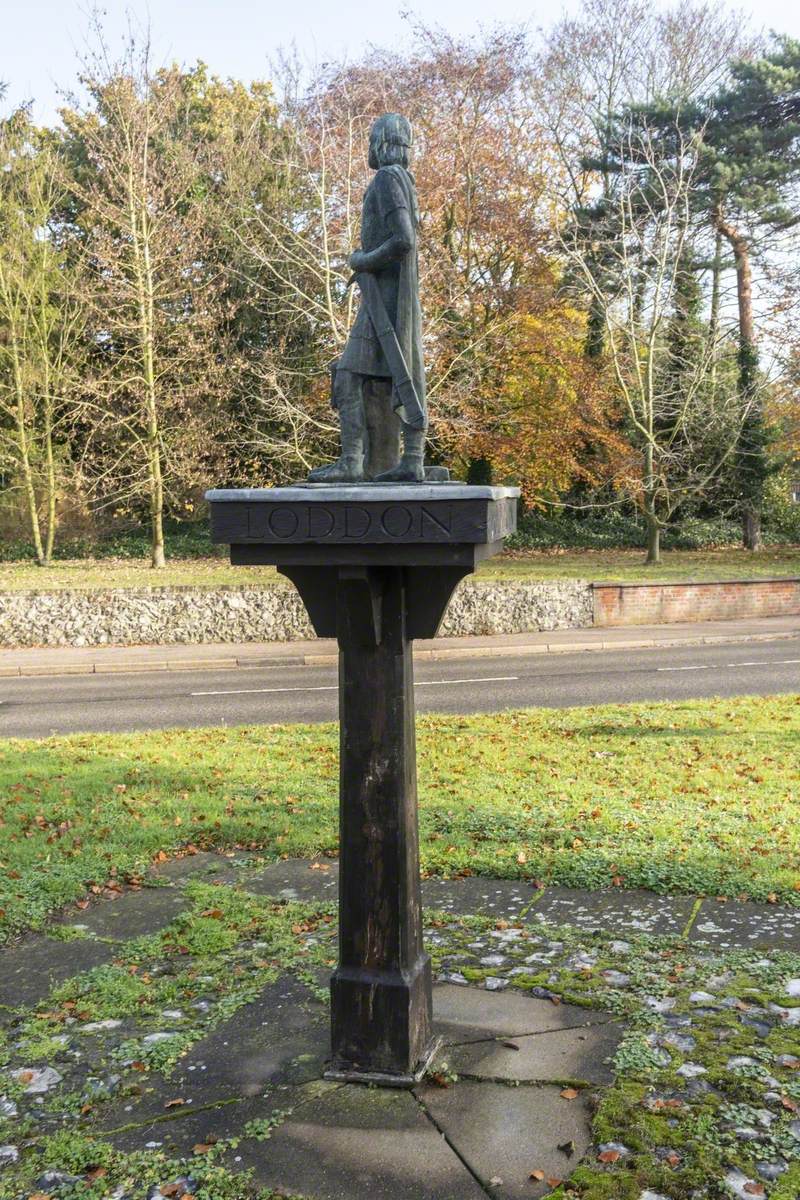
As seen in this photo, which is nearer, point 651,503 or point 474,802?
point 474,802

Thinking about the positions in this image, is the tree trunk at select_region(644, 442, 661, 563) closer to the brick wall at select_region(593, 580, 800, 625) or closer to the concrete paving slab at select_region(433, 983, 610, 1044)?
the brick wall at select_region(593, 580, 800, 625)

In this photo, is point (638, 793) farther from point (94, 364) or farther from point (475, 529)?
point (94, 364)

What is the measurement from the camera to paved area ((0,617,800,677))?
19.8 m

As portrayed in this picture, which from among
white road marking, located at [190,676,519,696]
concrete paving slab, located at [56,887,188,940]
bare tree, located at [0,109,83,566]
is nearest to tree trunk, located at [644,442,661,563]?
white road marking, located at [190,676,519,696]

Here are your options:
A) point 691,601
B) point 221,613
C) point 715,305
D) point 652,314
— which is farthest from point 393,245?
point 715,305

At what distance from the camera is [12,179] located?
29734 millimetres

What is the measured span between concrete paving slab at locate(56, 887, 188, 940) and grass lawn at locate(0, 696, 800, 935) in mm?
239

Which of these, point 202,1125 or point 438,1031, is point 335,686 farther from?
point 202,1125

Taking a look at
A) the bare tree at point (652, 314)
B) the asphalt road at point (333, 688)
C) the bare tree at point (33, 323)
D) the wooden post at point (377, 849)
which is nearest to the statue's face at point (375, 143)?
the wooden post at point (377, 849)

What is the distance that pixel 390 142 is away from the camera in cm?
480

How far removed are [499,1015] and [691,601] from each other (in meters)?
21.8

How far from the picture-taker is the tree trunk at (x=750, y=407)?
33875 mm

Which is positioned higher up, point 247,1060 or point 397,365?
point 397,365

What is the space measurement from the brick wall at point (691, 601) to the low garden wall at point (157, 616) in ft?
11.9
